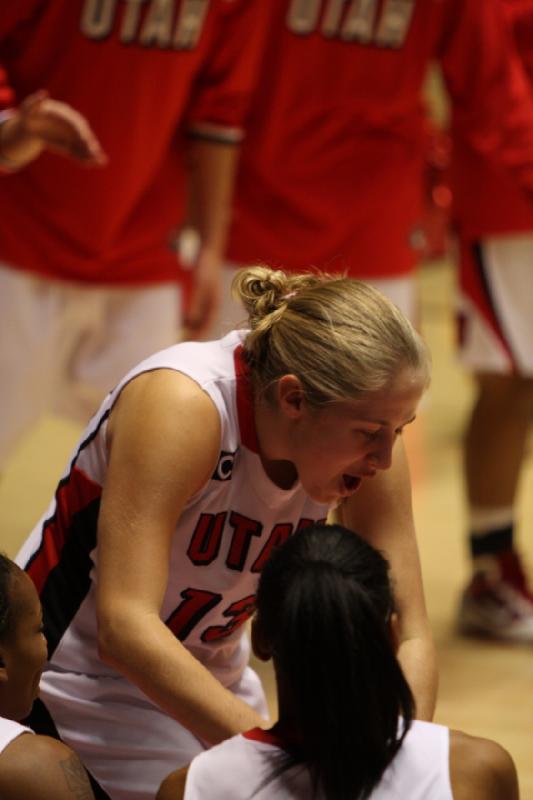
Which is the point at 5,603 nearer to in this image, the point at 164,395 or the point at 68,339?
the point at 164,395

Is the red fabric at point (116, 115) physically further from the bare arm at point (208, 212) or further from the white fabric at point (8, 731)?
the white fabric at point (8, 731)

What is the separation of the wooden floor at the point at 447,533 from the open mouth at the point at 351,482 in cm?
104

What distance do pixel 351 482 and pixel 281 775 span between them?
51 cm

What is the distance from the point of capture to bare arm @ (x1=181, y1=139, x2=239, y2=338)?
3.71 meters

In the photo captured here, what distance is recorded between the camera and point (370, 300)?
2.13 metres

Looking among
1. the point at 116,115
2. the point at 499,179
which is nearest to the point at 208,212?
the point at 116,115

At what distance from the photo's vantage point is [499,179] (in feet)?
12.7

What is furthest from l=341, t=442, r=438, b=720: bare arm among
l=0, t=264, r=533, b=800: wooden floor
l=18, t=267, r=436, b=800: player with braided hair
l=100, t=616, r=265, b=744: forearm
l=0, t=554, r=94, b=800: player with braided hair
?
l=0, t=264, r=533, b=800: wooden floor

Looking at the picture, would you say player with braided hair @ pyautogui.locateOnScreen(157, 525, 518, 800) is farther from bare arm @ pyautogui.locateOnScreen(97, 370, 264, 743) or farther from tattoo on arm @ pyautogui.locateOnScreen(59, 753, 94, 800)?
bare arm @ pyautogui.locateOnScreen(97, 370, 264, 743)

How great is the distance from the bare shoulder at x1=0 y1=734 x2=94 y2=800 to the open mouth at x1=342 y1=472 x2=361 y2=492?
1.77ft

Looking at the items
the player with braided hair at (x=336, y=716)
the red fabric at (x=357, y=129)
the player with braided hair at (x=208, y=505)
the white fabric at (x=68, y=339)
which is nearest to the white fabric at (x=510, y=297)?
the red fabric at (x=357, y=129)

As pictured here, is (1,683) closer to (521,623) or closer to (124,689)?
(124,689)

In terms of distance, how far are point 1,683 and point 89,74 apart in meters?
1.87

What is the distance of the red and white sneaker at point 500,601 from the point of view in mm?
3928
